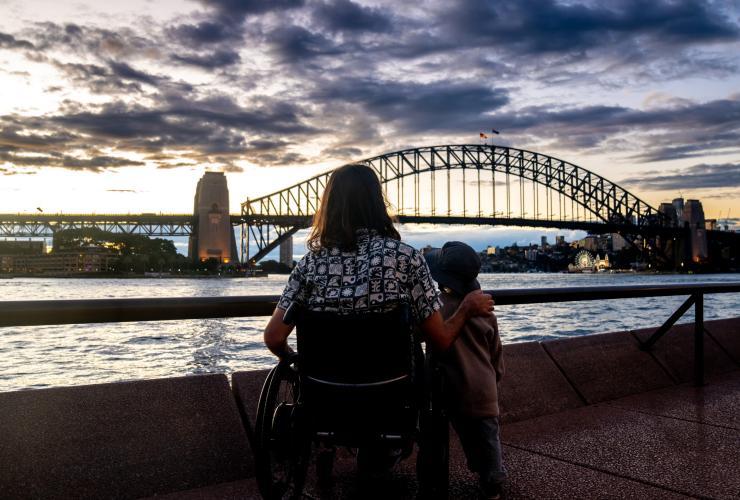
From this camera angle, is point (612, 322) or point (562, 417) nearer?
point (562, 417)

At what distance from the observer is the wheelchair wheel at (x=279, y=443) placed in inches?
86.7

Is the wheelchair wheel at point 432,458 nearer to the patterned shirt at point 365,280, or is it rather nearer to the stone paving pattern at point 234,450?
the stone paving pattern at point 234,450

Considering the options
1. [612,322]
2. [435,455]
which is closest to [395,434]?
[435,455]

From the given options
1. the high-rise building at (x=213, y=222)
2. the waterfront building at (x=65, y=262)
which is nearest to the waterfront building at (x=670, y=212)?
the high-rise building at (x=213, y=222)

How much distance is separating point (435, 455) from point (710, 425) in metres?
2.36

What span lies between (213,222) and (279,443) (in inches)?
3200

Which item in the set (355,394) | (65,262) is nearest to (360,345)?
(355,394)

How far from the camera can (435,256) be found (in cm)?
279

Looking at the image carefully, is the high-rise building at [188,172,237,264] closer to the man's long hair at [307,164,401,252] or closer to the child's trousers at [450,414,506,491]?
the child's trousers at [450,414,506,491]

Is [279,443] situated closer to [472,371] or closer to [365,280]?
[365,280]

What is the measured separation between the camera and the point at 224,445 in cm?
301

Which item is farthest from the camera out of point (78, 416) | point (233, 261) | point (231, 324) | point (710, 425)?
point (233, 261)

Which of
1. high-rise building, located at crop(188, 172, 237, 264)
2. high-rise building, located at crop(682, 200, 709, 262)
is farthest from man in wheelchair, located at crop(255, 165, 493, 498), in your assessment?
high-rise building, located at crop(682, 200, 709, 262)

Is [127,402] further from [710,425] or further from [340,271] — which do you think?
[710,425]
